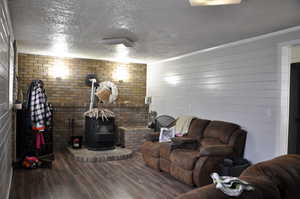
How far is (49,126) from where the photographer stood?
539 cm

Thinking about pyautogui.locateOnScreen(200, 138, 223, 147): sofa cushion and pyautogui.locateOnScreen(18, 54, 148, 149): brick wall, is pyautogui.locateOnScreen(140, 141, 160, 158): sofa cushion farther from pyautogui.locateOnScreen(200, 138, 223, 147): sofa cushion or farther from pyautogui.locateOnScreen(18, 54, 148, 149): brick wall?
pyautogui.locateOnScreen(18, 54, 148, 149): brick wall

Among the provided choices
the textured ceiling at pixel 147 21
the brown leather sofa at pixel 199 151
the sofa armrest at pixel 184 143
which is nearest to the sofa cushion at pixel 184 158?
the brown leather sofa at pixel 199 151

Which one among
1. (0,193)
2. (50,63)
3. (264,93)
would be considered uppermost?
(50,63)

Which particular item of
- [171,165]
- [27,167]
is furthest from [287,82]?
[27,167]

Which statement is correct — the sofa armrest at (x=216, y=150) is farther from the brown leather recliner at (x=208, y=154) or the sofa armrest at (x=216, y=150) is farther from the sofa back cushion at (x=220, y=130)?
the sofa back cushion at (x=220, y=130)

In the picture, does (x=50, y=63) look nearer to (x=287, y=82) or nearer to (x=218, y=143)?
(x=218, y=143)

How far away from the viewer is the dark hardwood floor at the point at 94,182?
3.46m

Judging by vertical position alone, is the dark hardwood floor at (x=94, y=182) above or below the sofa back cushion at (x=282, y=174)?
below

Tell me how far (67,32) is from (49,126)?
91.4 inches

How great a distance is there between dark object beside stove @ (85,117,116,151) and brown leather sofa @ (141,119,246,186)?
3.86ft

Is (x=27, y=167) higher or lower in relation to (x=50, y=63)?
lower

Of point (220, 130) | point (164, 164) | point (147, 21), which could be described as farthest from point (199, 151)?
point (147, 21)

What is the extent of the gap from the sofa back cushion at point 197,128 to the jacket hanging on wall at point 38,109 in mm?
2828

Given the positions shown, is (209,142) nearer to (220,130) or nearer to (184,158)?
(220,130)
